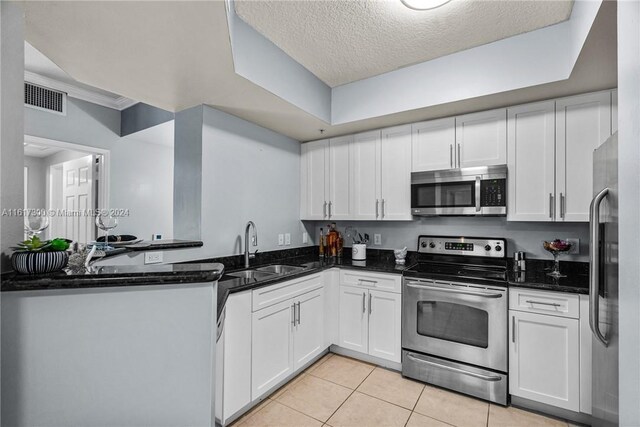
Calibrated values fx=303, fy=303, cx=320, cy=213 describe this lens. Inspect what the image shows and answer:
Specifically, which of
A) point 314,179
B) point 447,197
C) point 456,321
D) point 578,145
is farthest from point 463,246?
point 314,179

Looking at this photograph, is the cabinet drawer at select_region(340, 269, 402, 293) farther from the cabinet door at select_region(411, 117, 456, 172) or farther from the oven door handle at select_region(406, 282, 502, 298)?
the cabinet door at select_region(411, 117, 456, 172)

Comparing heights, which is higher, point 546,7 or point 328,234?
point 546,7

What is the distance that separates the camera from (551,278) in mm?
2197

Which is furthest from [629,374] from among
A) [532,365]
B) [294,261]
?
[294,261]

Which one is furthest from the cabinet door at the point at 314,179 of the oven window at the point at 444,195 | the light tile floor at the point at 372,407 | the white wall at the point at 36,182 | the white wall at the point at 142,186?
the white wall at the point at 36,182

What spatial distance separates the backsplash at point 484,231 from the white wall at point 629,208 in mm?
1857

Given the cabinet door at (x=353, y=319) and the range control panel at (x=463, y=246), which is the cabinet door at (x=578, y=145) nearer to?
the range control panel at (x=463, y=246)

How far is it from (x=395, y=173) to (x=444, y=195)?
52 cm

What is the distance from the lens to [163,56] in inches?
69.4

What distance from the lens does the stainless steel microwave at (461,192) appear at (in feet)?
8.08

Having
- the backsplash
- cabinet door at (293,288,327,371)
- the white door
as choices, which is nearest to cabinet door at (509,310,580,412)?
the backsplash

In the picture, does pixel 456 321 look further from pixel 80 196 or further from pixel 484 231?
pixel 80 196

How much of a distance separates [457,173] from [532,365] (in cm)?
151

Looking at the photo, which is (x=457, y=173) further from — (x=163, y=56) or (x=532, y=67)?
(x=163, y=56)
